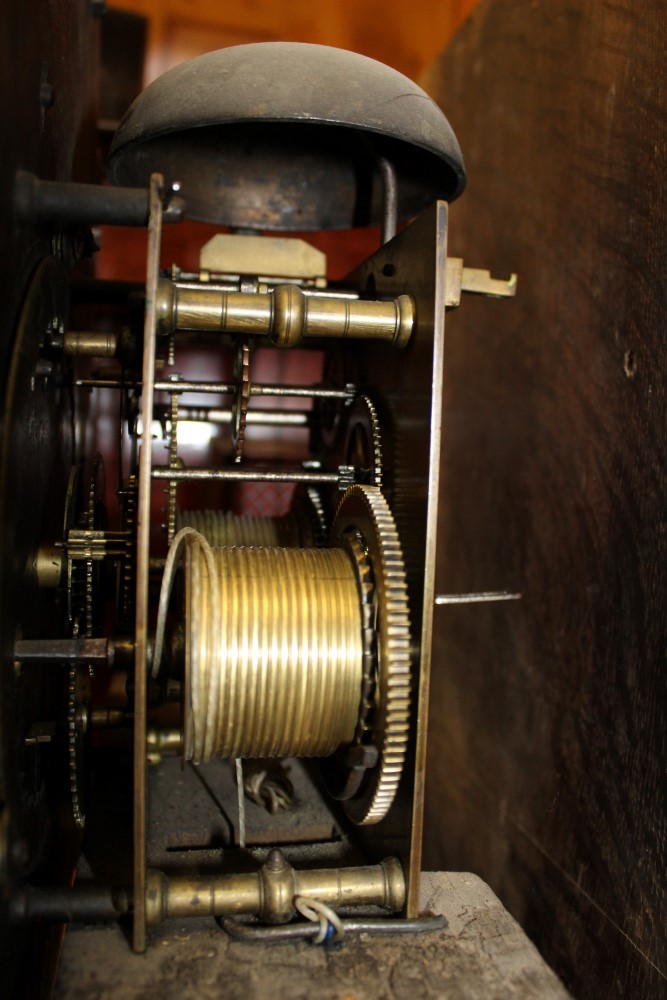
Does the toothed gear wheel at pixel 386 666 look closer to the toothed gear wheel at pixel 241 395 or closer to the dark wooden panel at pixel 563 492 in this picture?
the toothed gear wheel at pixel 241 395

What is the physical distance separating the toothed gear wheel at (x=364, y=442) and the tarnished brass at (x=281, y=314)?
198 mm

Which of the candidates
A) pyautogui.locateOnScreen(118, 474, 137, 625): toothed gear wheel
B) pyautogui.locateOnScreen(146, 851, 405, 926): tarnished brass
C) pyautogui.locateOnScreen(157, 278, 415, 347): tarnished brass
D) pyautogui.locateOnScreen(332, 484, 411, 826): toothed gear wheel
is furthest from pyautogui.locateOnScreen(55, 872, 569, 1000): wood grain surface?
pyautogui.locateOnScreen(157, 278, 415, 347): tarnished brass

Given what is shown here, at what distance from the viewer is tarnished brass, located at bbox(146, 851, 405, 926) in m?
1.14

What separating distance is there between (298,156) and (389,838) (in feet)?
4.98

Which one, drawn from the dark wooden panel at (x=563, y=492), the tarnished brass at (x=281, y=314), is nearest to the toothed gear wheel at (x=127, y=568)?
the tarnished brass at (x=281, y=314)

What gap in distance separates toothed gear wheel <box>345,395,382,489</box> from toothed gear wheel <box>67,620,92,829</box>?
0.59m

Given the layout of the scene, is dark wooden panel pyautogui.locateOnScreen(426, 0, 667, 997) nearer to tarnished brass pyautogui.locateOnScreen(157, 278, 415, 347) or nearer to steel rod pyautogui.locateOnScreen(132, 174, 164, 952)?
tarnished brass pyautogui.locateOnScreen(157, 278, 415, 347)

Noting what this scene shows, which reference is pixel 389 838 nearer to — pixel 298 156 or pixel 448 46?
pixel 298 156

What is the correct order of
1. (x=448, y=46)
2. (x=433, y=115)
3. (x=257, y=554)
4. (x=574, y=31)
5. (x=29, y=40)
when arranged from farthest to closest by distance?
(x=448, y=46) → (x=574, y=31) → (x=433, y=115) → (x=257, y=554) → (x=29, y=40)

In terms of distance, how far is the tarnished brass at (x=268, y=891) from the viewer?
1.14 metres

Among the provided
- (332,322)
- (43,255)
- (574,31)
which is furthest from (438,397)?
(574,31)

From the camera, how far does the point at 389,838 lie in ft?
4.27

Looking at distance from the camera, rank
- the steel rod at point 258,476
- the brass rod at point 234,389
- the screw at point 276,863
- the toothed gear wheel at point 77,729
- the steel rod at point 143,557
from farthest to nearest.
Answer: the brass rod at point 234,389, the steel rod at point 258,476, the toothed gear wheel at point 77,729, the screw at point 276,863, the steel rod at point 143,557

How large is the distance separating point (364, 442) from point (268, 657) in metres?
0.59
